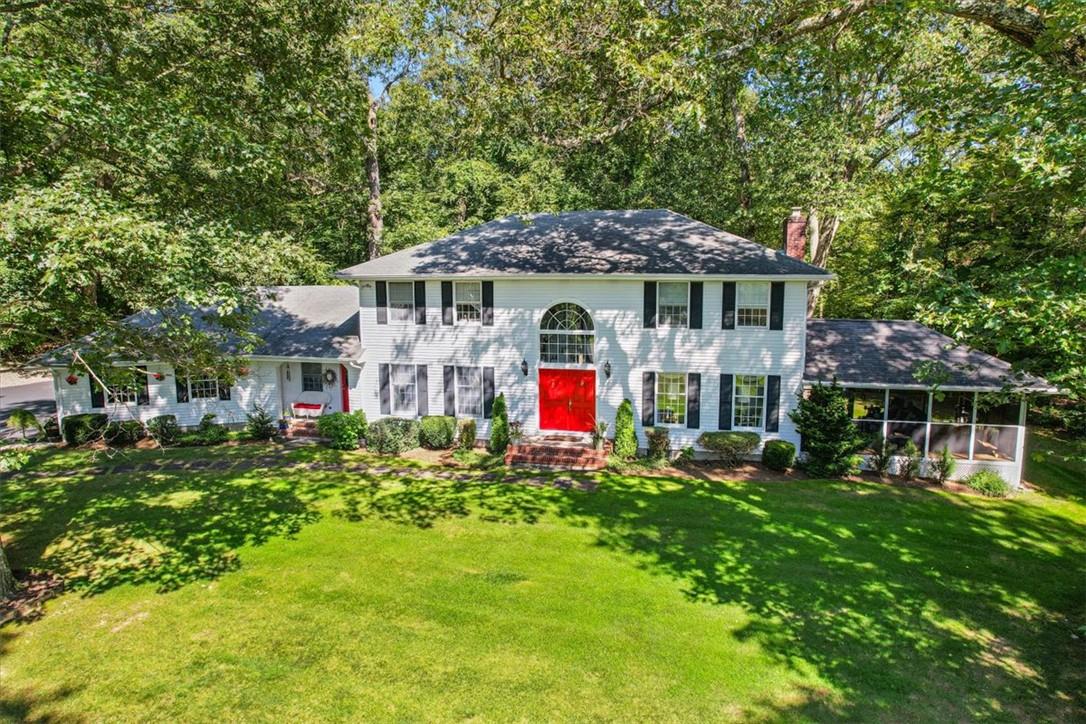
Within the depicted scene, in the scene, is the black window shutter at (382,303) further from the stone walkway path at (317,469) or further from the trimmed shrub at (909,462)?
the trimmed shrub at (909,462)

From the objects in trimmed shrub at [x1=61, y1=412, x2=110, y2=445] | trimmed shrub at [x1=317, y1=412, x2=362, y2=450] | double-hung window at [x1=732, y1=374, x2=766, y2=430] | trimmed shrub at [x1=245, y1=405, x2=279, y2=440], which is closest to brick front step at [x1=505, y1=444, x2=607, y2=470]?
double-hung window at [x1=732, y1=374, x2=766, y2=430]

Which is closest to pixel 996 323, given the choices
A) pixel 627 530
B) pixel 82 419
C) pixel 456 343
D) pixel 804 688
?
pixel 804 688

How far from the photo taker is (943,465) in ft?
50.5

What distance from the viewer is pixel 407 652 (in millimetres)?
7801

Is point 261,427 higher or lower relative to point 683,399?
lower

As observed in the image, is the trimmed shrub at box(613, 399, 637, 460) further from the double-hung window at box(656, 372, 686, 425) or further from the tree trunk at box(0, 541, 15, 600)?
the tree trunk at box(0, 541, 15, 600)

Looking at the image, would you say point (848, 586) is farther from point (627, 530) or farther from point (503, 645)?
point (503, 645)

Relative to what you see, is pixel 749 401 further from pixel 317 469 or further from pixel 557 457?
pixel 317 469

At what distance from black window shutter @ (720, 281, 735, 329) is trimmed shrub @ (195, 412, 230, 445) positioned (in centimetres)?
1746

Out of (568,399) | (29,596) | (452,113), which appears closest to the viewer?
(29,596)

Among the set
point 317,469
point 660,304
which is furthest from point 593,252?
point 317,469

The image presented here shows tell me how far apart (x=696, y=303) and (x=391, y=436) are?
34.5ft

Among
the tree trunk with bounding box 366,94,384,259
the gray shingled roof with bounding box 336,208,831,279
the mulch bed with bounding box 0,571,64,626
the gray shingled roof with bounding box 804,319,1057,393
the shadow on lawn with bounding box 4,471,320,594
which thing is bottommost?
the mulch bed with bounding box 0,571,64,626

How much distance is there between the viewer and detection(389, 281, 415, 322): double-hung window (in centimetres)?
1862
